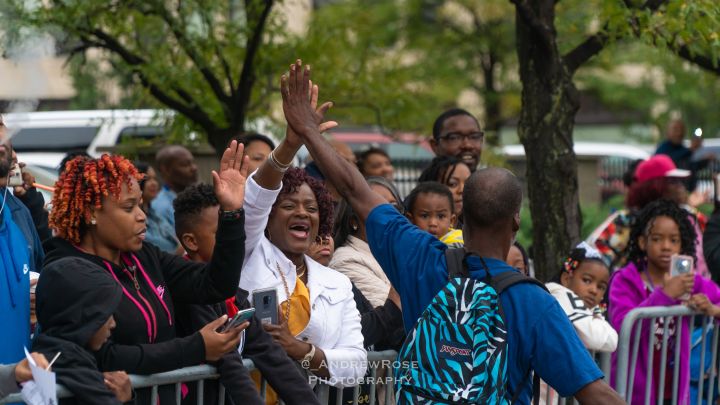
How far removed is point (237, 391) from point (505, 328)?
1187 millimetres

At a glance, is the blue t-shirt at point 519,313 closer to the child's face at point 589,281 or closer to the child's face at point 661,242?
the child's face at point 589,281

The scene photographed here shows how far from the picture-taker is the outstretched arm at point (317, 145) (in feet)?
15.9

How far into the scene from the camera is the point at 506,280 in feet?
14.5

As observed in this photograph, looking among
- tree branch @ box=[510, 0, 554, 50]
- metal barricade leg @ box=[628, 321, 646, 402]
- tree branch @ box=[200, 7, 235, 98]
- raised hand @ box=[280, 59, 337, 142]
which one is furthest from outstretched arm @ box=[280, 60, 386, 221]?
tree branch @ box=[200, 7, 235, 98]

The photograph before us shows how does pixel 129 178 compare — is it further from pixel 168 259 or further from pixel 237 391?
pixel 237 391

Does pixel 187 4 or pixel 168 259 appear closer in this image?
pixel 168 259

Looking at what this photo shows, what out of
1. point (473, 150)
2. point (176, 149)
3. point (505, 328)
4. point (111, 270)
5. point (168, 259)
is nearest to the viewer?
point (505, 328)

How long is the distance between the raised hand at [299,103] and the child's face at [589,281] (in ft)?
9.53

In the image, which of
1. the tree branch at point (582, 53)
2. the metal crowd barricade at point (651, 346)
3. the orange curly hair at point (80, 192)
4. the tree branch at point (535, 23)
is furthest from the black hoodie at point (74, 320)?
the tree branch at point (582, 53)

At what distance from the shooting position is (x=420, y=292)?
4.57 m

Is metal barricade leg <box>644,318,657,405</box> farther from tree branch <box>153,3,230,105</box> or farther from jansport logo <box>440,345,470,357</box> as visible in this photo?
tree branch <box>153,3,230,105</box>

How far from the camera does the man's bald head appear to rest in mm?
4516

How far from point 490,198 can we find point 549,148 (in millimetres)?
4484

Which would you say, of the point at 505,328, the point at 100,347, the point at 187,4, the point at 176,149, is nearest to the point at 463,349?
the point at 505,328
